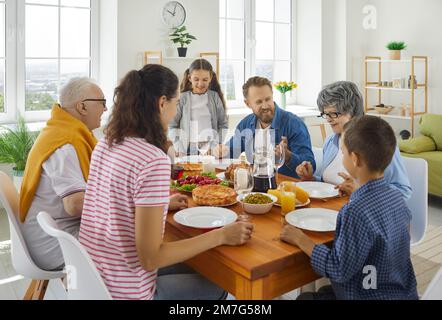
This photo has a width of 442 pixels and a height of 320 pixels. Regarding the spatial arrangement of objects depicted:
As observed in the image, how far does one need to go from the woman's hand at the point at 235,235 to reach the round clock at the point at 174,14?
3.64 meters

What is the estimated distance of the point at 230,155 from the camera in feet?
10.1

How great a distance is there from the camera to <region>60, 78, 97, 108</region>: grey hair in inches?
81.4

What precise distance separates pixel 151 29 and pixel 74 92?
9.17ft

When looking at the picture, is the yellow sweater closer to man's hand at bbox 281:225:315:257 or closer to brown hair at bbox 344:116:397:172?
man's hand at bbox 281:225:315:257

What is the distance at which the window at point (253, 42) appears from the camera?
18.8ft

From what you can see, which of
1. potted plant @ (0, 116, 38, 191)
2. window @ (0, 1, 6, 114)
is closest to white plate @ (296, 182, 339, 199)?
potted plant @ (0, 116, 38, 191)

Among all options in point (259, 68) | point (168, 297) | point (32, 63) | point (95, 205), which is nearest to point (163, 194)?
point (95, 205)

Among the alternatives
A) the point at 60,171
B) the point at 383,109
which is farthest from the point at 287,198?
the point at 383,109

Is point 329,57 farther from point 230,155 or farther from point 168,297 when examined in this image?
point 168,297

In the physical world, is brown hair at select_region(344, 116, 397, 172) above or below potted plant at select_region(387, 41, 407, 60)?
below

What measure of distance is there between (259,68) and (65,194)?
4.59m

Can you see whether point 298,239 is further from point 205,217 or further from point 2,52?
point 2,52

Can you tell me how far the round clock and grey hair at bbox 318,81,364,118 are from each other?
2.82 m
